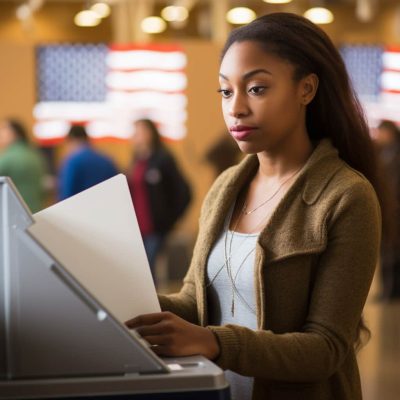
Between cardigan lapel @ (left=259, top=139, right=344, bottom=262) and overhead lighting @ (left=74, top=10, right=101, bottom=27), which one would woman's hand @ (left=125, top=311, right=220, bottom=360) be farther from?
overhead lighting @ (left=74, top=10, right=101, bottom=27)

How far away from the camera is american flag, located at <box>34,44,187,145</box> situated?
11.0m

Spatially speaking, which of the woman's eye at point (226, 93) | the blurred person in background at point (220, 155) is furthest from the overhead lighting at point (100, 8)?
the woman's eye at point (226, 93)

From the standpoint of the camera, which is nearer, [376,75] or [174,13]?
[376,75]

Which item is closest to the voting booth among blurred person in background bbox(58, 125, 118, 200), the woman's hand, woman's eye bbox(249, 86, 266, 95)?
the woman's hand

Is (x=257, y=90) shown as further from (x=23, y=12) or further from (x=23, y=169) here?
(x=23, y=12)

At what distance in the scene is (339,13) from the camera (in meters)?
15.8

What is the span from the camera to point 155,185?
8.23m

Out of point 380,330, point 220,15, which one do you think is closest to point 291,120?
point 380,330

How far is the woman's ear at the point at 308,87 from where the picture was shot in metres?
1.89

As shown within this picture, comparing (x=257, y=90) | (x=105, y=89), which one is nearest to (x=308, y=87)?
(x=257, y=90)

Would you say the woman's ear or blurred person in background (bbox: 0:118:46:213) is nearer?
the woman's ear

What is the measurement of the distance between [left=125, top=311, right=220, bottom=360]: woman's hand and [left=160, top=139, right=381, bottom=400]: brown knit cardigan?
109mm

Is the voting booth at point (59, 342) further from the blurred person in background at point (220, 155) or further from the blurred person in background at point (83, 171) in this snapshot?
the blurred person in background at point (220, 155)

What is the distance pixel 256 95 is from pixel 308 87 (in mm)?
165
